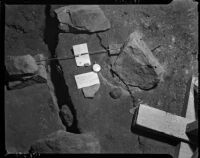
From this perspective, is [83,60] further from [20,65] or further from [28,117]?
[28,117]

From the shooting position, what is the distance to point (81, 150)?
4.15 meters

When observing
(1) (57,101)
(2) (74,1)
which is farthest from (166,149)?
(2) (74,1)

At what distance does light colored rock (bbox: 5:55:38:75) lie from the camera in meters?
4.43

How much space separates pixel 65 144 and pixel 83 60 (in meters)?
1.29

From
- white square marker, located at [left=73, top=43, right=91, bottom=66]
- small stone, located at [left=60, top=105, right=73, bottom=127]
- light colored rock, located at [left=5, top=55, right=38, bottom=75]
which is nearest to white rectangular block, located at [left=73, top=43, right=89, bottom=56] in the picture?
white square marker, located at [left=73, top=43, right=91, bottom=66]

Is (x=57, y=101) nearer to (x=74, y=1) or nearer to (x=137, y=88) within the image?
(x=137, y=88)

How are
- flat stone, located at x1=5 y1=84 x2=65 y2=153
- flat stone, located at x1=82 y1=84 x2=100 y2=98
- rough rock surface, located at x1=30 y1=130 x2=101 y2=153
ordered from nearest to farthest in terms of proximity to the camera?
rough rock surface, located at x1=30 y1=130 x2=101 y2=153 → flat stone, located at x1=5 y1=84 x2=65 y2=153 → flat stone, located at x1=82 y1=84 x2=100 y2=98

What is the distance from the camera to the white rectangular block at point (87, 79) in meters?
4.54

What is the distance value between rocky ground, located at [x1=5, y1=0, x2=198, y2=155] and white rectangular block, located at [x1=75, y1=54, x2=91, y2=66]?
0.24 feet

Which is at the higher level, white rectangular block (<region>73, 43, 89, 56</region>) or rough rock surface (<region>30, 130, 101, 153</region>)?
white rectangular block (<region>73, 43, 89, 56</region>)

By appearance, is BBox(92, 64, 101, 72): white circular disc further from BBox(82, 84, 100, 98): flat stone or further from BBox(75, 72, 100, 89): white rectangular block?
BBox(82, 84, 100, 98): flat stone

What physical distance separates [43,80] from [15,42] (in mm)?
788

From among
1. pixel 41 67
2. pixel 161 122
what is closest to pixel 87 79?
pixel 41 67

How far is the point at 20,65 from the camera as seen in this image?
4434mm
